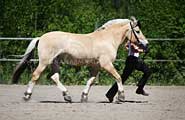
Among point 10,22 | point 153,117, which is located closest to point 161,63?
point 10,22

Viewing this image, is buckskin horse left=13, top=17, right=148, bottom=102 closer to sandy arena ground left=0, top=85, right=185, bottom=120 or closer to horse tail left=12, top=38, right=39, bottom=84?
horse tail left=12, top=38, right=39, bottom=84

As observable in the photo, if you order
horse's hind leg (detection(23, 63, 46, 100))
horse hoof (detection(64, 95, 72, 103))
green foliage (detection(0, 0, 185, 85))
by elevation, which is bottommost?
green foliage (detection(0, 0, 185, 85))

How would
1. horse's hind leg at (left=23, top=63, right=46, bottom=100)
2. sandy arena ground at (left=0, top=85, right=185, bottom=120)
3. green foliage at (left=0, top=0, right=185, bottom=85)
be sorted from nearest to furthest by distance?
sandy arena ground at (left=0, top=85, right=185, bottom=120), horse's hind leg at (left=23, top=63, right=46, bottom=100), green foliage at (left=0, top=0, right=185, bottom=85)

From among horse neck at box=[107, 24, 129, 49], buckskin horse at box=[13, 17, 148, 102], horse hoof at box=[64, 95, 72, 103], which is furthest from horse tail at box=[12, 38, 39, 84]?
horse neck at box=[107, 24, 129, 49]

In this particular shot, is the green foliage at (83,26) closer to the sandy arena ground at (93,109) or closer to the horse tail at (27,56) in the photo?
the horse tail at (27,56)

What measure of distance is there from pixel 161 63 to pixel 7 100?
8132 millimetres

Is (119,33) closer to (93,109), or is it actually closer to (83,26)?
(93,109)

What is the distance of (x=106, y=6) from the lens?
94.1ft

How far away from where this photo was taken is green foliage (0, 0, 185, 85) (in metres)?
19.9

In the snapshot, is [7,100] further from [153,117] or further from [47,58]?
[153,117]

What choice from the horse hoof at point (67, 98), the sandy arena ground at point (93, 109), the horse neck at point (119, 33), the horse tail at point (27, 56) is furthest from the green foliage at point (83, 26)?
the horse hoof at point (67, 98)

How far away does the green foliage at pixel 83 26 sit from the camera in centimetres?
1989

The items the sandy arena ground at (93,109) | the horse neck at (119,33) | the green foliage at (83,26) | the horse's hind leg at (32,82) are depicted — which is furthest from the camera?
the green foliage at (83,26)

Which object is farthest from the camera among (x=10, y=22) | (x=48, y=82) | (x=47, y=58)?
(x=10, y=22)
